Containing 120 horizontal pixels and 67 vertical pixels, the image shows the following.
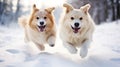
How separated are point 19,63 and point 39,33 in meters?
1.85

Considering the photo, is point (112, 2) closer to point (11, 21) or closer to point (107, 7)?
point (107, 7)

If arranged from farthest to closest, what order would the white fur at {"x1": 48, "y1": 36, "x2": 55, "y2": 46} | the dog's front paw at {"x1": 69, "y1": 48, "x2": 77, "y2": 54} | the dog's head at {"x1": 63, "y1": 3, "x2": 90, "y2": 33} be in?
the white fur at {"x1": 48, "y1": 36, "x2": 55, "y2": 46}
the dog's front paw at {"x1": 69, "y1": 48, "x2": 77, "y2": 54}
the dog's head at {"x1": 63, "y1": 3, "x2": 90, "y2": 33}

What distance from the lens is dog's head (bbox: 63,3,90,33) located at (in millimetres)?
7020

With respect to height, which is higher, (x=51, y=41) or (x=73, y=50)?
(x=51, y=41)

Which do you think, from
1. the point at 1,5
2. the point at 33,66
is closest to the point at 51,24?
the point at 33,66

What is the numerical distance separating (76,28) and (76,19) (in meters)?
0.23

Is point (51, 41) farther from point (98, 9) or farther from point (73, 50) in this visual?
point (98, 9)

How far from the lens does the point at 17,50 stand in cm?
792

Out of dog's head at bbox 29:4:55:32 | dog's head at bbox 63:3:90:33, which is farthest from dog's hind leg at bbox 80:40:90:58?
dog's head at bbox 29:4:55:32

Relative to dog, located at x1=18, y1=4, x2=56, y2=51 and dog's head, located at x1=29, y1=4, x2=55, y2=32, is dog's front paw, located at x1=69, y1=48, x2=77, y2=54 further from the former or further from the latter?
dog's head, located at x1=29, y1=4, x2=55, y2=32

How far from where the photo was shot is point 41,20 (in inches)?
311

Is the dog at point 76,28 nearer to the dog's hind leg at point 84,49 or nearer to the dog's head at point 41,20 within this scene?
the dog's hind leg at point 84,49

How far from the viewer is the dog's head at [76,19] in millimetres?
7020

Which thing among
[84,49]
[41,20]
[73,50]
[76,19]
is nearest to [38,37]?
[41,20]
